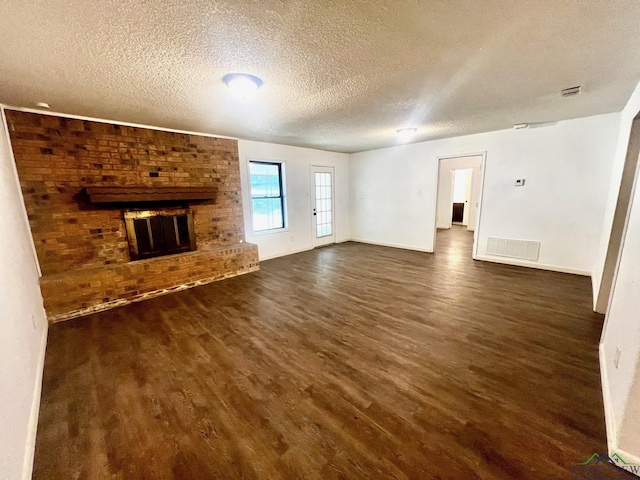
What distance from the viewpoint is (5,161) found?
97.8 inches

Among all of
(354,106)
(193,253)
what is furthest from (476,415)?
(193,253)

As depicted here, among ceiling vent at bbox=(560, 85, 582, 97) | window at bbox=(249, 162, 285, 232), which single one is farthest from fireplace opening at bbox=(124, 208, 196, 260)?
ceiling vent at bbox=(560, 85, 582, 97)

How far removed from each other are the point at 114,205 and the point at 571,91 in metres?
5.59

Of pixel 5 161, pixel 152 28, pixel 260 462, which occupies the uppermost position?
pixel 152 28

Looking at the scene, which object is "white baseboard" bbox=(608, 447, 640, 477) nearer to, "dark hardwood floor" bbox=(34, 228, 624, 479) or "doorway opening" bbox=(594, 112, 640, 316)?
"dark hardwood floor" bbox=(34, 228, 624, 479)

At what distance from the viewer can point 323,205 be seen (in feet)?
21.6

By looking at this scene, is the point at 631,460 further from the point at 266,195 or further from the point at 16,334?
the point at 266,195

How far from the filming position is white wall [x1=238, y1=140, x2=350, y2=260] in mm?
4934

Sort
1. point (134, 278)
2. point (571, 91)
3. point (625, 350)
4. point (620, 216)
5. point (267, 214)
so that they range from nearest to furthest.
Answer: point (625, 350) < point (571, 91) < point (620, 216) < point (134, 278) < point (267, 214)

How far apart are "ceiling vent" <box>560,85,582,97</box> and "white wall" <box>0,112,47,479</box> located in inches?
190

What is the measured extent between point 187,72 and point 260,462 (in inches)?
108

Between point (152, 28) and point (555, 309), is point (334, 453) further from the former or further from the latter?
point (555, 309)

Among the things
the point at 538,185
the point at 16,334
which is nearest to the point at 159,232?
the point at 16,334

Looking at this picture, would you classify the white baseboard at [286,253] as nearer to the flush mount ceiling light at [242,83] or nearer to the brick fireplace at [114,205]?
the brick fireplace at [114,205]
